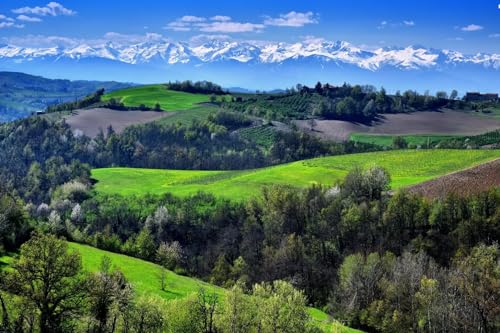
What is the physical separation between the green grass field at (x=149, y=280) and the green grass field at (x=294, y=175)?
52318 millimetres

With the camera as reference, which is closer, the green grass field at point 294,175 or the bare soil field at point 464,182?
the bare soil field at point 464,182

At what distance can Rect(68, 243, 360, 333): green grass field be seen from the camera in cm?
7578

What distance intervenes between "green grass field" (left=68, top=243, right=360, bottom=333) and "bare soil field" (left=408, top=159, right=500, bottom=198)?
1860 inches

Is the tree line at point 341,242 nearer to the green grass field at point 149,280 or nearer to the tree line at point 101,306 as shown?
the green grass field at point 149,280

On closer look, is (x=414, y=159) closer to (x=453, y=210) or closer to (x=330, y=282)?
(x=453, y=210)

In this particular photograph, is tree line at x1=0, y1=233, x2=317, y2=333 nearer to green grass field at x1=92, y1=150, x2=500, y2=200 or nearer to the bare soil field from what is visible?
the bare soil field

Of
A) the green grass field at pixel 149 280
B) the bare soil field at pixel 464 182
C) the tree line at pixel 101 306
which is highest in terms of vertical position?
the bare soil field at pixel 464 182

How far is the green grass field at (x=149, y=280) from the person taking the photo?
75781 millimetres

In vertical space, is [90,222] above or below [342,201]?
below

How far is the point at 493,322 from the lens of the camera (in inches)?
2717

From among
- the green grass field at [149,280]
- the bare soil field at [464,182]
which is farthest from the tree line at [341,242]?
the bare soil field at [464,182]

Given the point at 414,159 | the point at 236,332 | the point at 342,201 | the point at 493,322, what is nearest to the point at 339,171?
the point at 414,159

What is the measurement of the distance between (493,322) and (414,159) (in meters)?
100

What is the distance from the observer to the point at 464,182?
122312 millimetres
